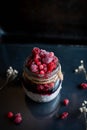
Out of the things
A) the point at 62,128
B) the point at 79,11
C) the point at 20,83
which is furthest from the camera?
the point at 79,11

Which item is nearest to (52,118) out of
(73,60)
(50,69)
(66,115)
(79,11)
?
(66,115)

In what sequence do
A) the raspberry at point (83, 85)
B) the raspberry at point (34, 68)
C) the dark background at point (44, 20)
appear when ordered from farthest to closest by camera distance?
the dark background at point (44, 20) → the raspberry at point (83, 85) → the raspberry at point (34, 68)

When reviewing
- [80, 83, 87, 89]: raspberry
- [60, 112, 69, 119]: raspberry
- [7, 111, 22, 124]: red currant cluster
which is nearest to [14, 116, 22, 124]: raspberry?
[7, 111, 22, 124]: red currant cluster

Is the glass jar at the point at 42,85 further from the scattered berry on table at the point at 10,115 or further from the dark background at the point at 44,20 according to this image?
the dark background at the point at 44,20

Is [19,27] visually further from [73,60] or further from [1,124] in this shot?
[1,124]

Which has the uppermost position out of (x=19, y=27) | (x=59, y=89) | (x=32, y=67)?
(x=32, y=67)

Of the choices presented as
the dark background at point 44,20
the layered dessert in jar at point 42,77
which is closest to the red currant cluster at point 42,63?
the layered dessert in jar at point 42,77

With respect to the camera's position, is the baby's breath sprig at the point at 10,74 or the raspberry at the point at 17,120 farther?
the baby's breath sprig at the point at 10,74
